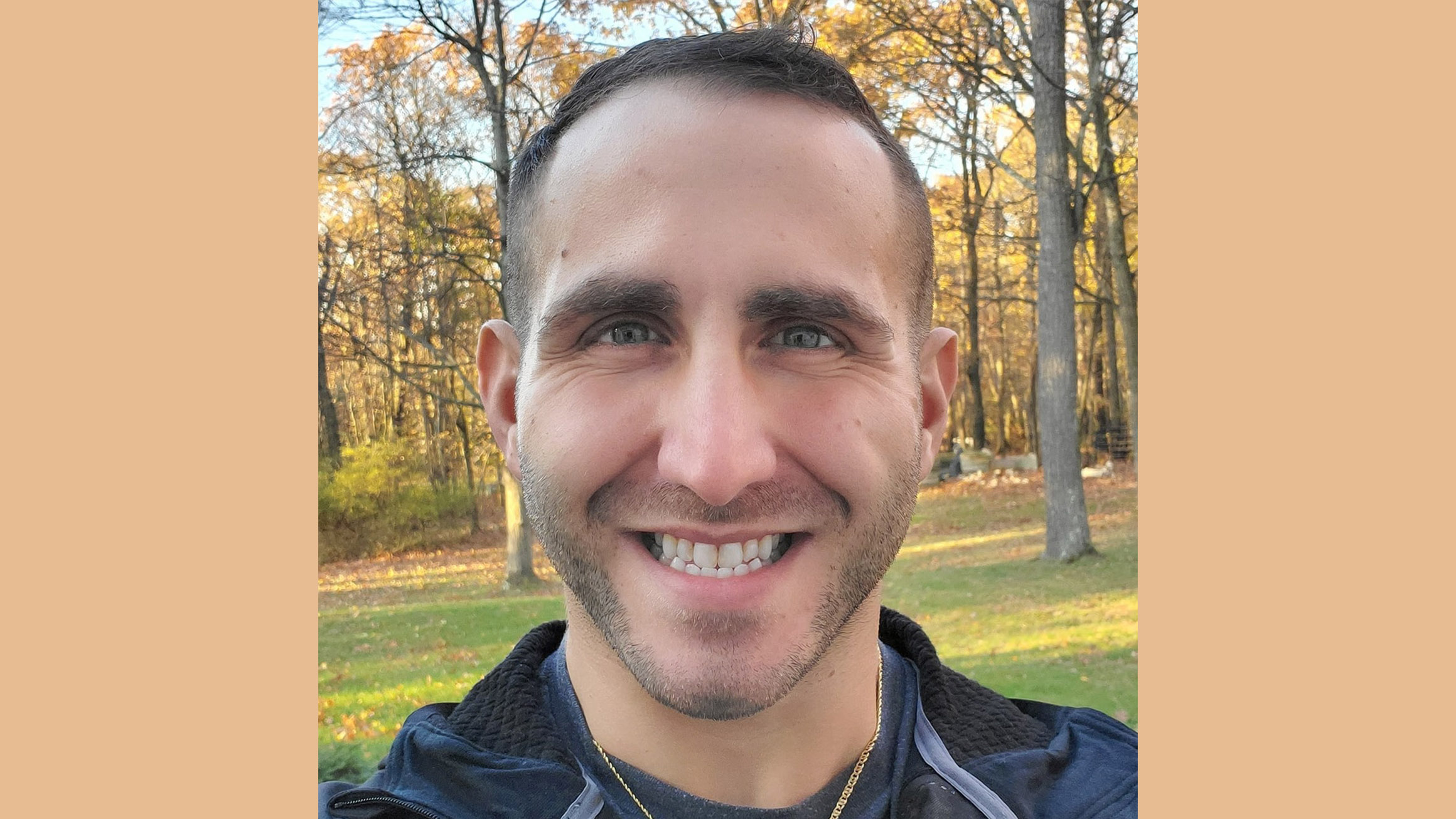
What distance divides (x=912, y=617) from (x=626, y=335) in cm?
213

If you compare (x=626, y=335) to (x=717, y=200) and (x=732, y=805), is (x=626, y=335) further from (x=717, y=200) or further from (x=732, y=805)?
(x=732, y=805)

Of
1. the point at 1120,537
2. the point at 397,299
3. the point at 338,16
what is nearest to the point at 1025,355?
the point at 1120,537

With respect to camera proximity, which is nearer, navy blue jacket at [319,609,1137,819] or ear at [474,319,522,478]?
navy blue jacket at [319,609,1137,819]

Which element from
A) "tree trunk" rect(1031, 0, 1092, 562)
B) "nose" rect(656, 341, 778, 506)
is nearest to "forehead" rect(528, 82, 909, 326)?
"nose" rect(656, 341, 778, 506)

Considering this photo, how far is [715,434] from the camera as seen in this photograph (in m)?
1.25

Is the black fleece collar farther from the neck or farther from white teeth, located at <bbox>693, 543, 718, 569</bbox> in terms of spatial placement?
white teeth, located at <bbox>693, 543, 718, 569</bbox>

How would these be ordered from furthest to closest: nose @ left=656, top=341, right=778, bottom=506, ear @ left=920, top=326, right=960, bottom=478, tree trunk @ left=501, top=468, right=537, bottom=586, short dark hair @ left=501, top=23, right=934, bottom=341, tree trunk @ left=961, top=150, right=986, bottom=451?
tree trunk @ left=961, top=150, right=986, bottom=451, tree trunk @ left=501, top=468, right=537, bottom=586, ear @ left=920, top=326, right=960, bottom=478, short dark hair @ left=501, top=23, right=934, bottom=341, nose @ left=656, top=341, right=778, bottom=506

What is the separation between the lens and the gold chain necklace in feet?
4.96

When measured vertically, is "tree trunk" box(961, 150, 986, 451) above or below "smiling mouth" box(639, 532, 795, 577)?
above

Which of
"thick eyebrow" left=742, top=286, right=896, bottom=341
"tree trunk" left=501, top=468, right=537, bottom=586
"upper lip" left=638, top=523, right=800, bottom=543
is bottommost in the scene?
"tree trunk" left=501, top=468, right=537, bottom=586

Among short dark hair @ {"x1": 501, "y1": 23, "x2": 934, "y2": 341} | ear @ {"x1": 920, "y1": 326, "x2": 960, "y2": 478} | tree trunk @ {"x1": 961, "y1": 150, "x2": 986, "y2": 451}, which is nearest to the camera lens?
short dark hair @ {"x1": 501, "y1": 23, "x2": 934, "y2": 341}

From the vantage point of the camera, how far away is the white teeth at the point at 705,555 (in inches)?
51.6

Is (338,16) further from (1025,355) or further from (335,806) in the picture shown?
(1025,355)

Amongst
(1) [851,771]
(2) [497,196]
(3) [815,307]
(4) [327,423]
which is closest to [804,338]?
(3) [815,307]
